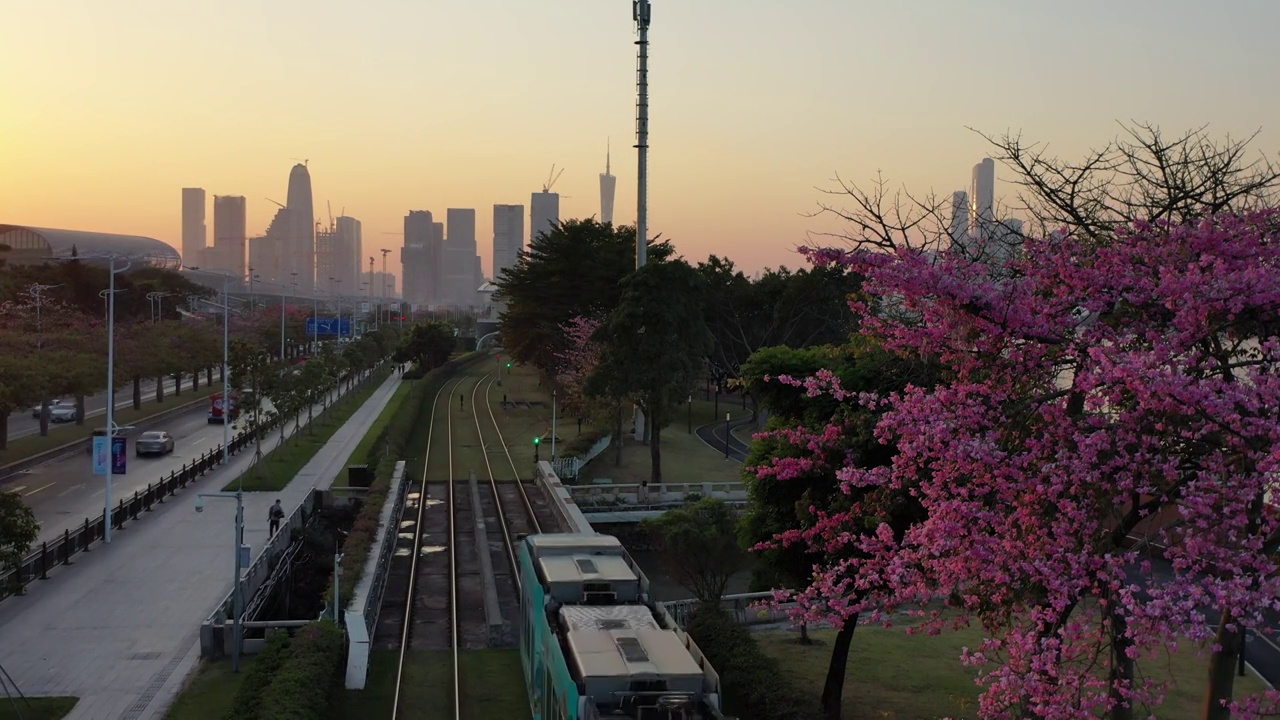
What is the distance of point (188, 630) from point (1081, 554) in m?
21.2

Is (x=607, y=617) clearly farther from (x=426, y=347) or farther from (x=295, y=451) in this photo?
(x=426, y=347)

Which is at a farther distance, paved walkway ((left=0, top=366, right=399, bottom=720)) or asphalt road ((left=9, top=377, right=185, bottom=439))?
asphalt road ((left=9, top=377, right=185, bottom=439))

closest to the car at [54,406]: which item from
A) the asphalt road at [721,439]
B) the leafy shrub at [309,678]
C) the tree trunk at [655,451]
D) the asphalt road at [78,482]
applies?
the asphalt road at [78,482]

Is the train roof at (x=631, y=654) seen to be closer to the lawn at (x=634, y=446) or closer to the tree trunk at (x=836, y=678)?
the tree trunk at (x=836, y=678)

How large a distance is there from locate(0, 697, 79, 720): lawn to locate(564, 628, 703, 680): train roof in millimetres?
10219

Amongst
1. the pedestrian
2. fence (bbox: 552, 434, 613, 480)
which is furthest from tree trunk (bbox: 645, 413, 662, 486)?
the pedestrian

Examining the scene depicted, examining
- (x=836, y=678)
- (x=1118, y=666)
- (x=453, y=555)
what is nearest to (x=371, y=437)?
Result: (x=453, y=555)

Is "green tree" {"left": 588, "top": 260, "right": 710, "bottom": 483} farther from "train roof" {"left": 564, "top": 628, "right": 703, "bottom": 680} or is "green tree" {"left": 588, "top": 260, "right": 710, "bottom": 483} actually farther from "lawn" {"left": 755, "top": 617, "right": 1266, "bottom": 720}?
"train roof" {"left": 564, "top": 628, "right": 703, "bottom": 680}

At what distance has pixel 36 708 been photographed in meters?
19.0

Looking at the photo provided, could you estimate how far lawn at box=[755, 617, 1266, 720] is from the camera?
19719 mm

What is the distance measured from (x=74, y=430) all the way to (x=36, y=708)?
40.6 metres

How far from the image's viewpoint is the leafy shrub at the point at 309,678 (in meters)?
17.5

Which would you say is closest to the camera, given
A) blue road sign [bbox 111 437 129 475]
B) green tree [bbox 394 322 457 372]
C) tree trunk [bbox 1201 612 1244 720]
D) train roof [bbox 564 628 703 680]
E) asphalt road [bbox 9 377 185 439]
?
tree trunk [bbox 1201 612 1244 720]

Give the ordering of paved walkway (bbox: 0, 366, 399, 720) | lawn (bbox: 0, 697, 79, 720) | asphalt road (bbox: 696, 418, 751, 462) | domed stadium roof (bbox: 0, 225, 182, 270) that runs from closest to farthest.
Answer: lawn (bbox: 0, 697, 79, 720) → paved walkway (bbox: 0, 366, 399, 720) → asphalt road (bbox: 696, 418, 751, 462) → domed stadium roof (bbox: 0, 225, 182, 270)
